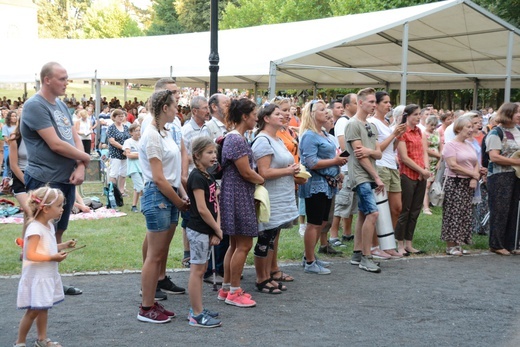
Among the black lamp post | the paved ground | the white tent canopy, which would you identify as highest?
the white tent canopy

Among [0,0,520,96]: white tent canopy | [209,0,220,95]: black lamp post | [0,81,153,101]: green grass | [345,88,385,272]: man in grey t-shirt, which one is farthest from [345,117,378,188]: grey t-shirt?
[0,81,153,101]: green grass

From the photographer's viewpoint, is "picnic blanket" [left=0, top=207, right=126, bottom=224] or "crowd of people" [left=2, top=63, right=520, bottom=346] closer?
"crowd of people" [left=2, top=63, right=520, bottom=346]

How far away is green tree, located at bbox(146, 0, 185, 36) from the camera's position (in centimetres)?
7281

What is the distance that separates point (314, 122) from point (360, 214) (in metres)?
1.34

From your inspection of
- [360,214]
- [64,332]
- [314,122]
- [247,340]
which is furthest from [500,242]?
[64,332]

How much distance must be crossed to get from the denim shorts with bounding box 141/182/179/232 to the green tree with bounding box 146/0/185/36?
6934 cm

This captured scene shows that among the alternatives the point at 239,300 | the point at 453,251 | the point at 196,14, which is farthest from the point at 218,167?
the point at 196,14

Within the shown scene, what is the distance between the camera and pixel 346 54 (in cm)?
1759

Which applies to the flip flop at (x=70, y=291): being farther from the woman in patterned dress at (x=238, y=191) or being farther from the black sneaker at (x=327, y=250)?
the black sneaker at (x=327, y=250)

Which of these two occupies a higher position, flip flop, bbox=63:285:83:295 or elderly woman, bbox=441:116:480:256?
elderly woman, bbox=441:116:480:256

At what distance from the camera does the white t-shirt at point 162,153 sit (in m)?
5.06

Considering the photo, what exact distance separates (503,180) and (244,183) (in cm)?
445

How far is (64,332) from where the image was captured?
498 cm

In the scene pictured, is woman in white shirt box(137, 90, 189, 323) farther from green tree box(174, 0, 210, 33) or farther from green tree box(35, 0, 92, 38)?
green tree box(35, 0, 92, 38)
